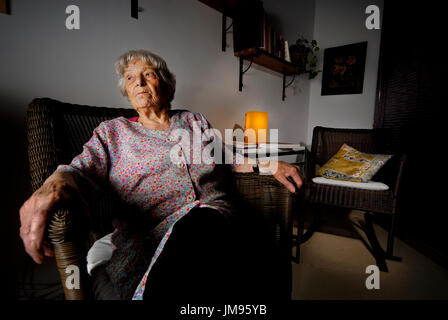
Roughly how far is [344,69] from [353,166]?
1.60m

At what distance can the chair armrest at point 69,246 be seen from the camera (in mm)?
469

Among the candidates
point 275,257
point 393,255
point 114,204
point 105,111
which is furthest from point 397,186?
point 105,111

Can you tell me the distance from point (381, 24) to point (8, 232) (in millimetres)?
3582

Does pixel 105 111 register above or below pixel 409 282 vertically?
above

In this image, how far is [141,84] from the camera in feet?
3.22

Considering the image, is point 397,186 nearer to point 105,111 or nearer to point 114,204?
point 114,204

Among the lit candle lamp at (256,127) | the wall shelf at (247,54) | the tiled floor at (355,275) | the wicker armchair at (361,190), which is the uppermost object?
the wall shelf at (247,54)

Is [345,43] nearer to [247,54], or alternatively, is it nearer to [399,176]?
[247,54]

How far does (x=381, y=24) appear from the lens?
2.46 metres

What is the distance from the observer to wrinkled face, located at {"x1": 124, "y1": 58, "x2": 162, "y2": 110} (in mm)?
979

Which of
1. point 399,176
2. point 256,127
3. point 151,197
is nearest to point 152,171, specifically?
point 151,197

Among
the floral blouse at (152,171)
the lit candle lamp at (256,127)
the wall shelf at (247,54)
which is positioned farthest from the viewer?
the lit candle lamp at (256,127)

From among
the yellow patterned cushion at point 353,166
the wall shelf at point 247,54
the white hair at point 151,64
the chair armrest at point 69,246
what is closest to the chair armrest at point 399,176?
the yellow patterned cushion at point 353,166

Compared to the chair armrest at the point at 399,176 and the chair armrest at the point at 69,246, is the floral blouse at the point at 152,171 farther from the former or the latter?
the chair armrest at the point at 399,176
